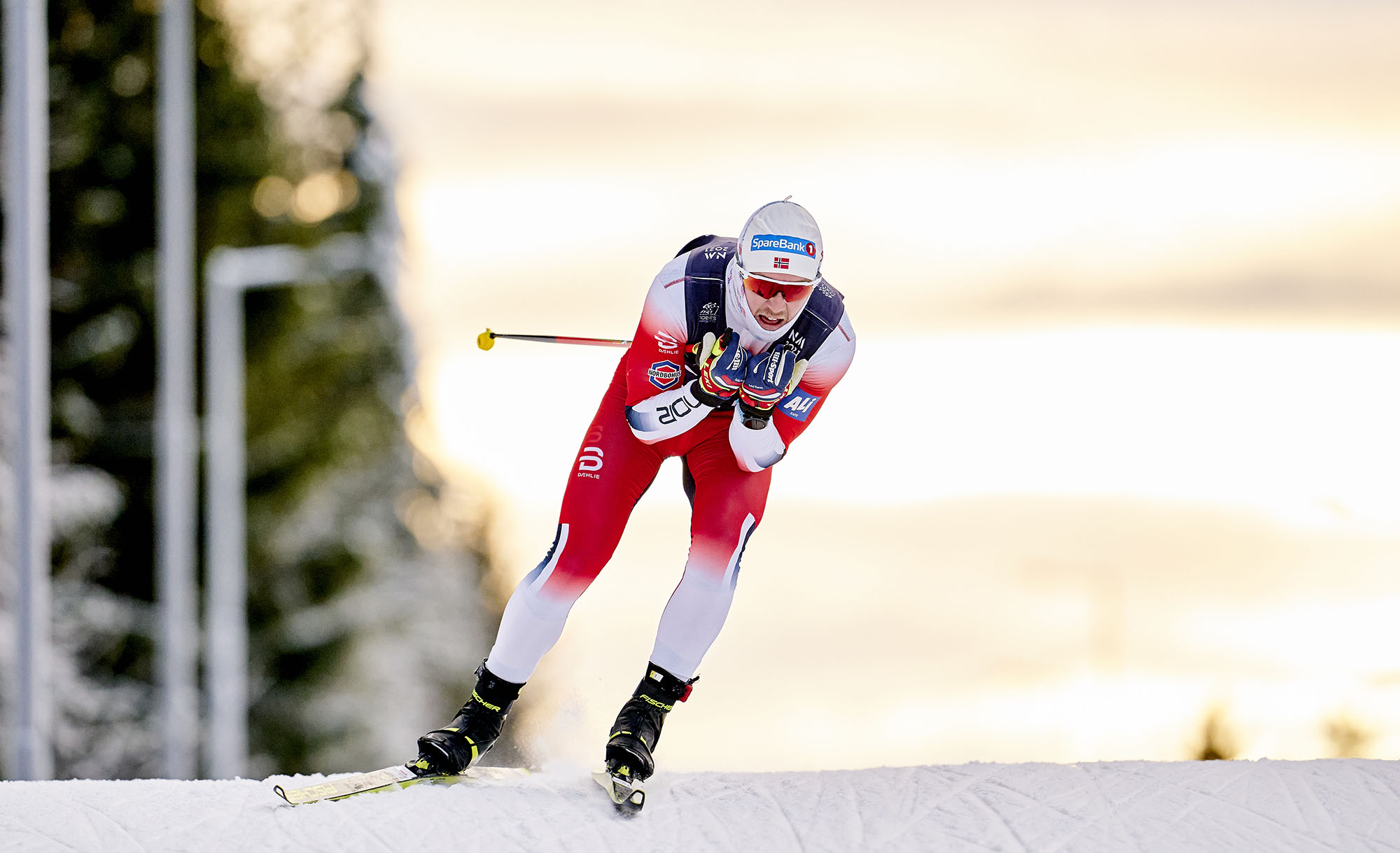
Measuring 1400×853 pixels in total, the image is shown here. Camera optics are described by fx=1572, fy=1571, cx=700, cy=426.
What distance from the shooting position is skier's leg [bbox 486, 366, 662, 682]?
6.36 m

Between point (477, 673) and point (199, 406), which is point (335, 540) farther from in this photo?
point (477, 673)

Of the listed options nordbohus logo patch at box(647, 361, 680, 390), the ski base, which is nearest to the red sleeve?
nordbohus logo patch at box(647, 361, 680, 390)

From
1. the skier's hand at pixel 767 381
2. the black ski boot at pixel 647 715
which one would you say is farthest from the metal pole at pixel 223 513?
the skier's hand at pixel 767 381

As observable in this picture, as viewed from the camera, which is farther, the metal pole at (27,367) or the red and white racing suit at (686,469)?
the metal pole at (27,367)

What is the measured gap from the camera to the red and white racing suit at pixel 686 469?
614 centimetres

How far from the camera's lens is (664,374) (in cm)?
615

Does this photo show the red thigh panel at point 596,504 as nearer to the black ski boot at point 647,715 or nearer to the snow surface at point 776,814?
the black ski boot at point 647,715

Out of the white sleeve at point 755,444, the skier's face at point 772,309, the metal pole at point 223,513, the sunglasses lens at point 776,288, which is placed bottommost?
the metal pole at point 223,513

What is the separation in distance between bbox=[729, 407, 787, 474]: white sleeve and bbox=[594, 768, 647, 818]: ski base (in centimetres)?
136

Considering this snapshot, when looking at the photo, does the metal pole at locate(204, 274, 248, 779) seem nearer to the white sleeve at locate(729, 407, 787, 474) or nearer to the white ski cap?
the white sleeve at locate(729, 407, 787, 474)

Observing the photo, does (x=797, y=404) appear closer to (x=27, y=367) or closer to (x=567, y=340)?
(x=567, y=340)

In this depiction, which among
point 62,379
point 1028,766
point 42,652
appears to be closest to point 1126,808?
point 1028,766

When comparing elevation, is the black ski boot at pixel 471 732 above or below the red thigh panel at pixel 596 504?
below

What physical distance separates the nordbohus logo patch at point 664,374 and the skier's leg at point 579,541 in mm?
396
